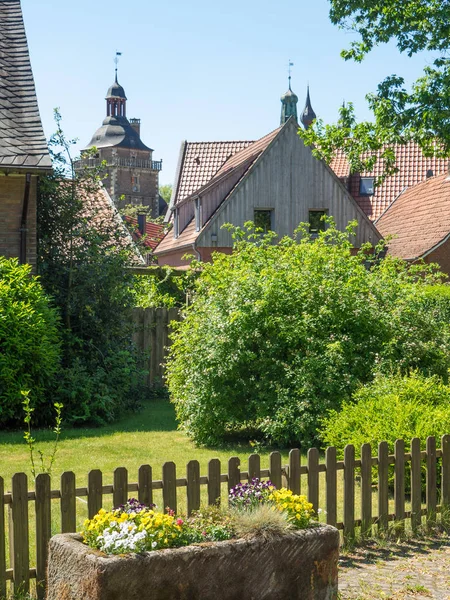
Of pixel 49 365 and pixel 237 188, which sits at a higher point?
pixel 237 188

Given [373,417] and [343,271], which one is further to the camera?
[343,271]

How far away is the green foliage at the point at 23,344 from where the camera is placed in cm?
1210

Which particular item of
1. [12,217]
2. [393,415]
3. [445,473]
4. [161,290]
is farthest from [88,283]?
[445,473]

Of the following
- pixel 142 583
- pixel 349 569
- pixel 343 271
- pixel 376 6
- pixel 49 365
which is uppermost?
pixel 376 6

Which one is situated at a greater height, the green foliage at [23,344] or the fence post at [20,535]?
the green foliage at [23,344]

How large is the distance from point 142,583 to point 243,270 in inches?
294

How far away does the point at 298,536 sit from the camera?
4957 mm

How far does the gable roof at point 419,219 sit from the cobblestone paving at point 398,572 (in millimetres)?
24899

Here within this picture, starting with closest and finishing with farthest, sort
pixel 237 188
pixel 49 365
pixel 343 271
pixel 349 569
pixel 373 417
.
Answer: pixel 349 569 < pixel 373 417 < pixel 343 271 < pixel 49 365 < pixel 237 188

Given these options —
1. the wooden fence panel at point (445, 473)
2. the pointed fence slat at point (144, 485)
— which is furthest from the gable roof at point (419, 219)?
the pointed fence slat at point (144, 485)

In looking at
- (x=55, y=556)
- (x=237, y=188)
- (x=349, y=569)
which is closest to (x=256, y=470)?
(x=349, y=569)

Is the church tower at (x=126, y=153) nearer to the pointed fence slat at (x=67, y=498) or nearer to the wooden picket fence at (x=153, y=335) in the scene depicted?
the wooden picket fence at (x=153, y=335)

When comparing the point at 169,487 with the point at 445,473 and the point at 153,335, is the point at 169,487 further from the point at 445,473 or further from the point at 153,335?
the point at 153,335

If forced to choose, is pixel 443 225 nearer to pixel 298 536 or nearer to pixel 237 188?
pixel 237 188
